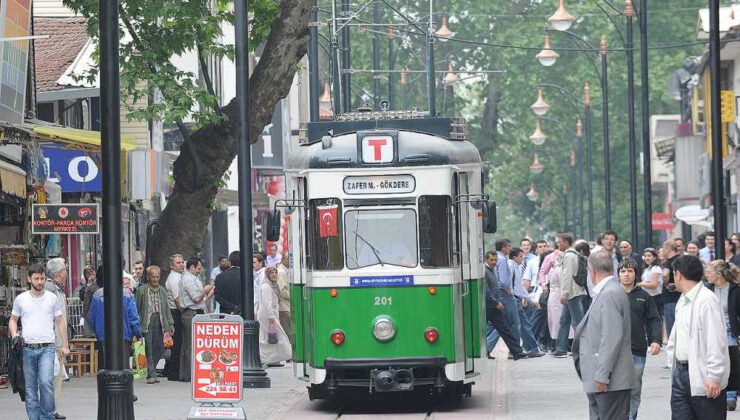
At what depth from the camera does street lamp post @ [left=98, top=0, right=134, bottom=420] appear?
14680 mm

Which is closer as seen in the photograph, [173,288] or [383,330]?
[383,330]

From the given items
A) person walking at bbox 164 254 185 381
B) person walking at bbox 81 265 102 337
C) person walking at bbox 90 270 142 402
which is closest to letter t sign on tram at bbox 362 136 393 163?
person walking at bbox 90 270 142 402

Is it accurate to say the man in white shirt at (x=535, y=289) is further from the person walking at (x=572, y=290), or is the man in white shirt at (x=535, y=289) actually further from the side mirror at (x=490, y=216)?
the side mirror at (x=490, y=216)

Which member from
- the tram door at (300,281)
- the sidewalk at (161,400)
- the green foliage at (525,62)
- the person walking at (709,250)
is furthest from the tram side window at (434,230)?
the green foliage at (525,62)

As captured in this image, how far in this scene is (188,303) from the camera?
24375 millimetres

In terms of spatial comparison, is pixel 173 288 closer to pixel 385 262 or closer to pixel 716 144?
pixel 385 262

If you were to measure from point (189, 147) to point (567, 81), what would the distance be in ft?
164

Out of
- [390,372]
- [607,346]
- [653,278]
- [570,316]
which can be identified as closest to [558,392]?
[653,278]

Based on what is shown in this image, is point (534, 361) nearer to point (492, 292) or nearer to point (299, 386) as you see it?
point (492, 292)

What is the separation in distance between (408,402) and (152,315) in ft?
14.9

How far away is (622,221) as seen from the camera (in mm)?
78938

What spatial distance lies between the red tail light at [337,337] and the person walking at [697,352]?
22.4ft

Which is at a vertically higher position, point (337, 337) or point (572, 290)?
point (572, 290)

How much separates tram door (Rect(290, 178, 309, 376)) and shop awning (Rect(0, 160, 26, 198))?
477cm
